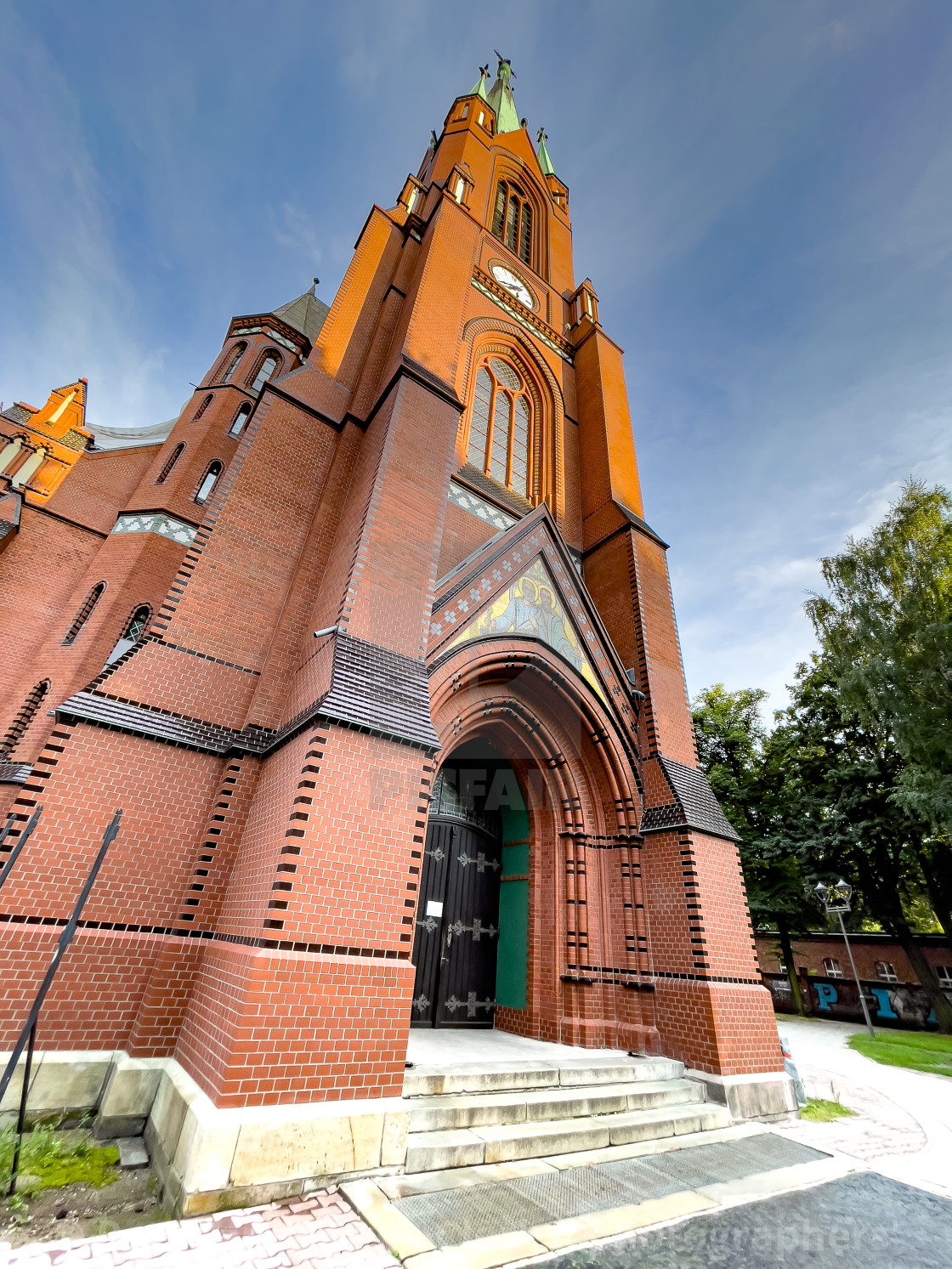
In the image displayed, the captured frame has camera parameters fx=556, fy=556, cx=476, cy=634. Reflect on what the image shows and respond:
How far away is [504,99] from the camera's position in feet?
75.0

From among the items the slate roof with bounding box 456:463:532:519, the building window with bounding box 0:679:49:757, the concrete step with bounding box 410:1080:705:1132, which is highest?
the slate roof with bounding box 456:463:532:519

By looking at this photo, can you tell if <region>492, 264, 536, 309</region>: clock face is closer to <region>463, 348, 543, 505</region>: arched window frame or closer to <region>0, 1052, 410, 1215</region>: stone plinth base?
<region>463, 348, 543, 505</region>: arched window frame

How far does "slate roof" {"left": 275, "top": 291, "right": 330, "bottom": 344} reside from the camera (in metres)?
16.0

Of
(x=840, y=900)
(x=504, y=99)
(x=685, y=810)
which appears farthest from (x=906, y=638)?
(x=504, y=99)

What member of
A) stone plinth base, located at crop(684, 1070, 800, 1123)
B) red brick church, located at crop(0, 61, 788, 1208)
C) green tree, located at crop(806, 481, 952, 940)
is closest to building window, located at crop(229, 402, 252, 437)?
red brick church, located at crop(0, 61, 788, 1208)

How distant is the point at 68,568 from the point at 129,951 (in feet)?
28.8

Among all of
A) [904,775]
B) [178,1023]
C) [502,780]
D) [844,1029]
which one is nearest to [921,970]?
[844,1029]

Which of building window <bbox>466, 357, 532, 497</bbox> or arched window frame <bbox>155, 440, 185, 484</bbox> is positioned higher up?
building window <bbox>466, 357, 532, 497</bbox>

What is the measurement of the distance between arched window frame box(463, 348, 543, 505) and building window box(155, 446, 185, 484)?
20.3 feet

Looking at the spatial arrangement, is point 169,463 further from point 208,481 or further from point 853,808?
point 853,808

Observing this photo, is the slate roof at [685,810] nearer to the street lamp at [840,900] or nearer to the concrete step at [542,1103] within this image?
the concrete step at [542,1103]

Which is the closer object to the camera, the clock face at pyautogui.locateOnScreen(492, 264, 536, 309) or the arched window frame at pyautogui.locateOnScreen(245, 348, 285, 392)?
the arched window frame at pyautogui.locateOnScreen(245, 348, 285, 392)

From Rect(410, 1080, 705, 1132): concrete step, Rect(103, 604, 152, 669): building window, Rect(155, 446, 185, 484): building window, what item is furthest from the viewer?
Rect(155, 446, 185, 484): building window

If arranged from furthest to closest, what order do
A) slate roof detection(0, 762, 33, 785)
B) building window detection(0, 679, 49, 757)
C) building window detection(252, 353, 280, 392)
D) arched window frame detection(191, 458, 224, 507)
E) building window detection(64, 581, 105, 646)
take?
building window detection(252, 353, 280, 392) < arched window frame detection(191, 458, 224, 507) < building window detection(64, 581, 105, 646) < building window detection(0, 679, 49, 757) < slate roof detection(0, 762, 33, 785)
